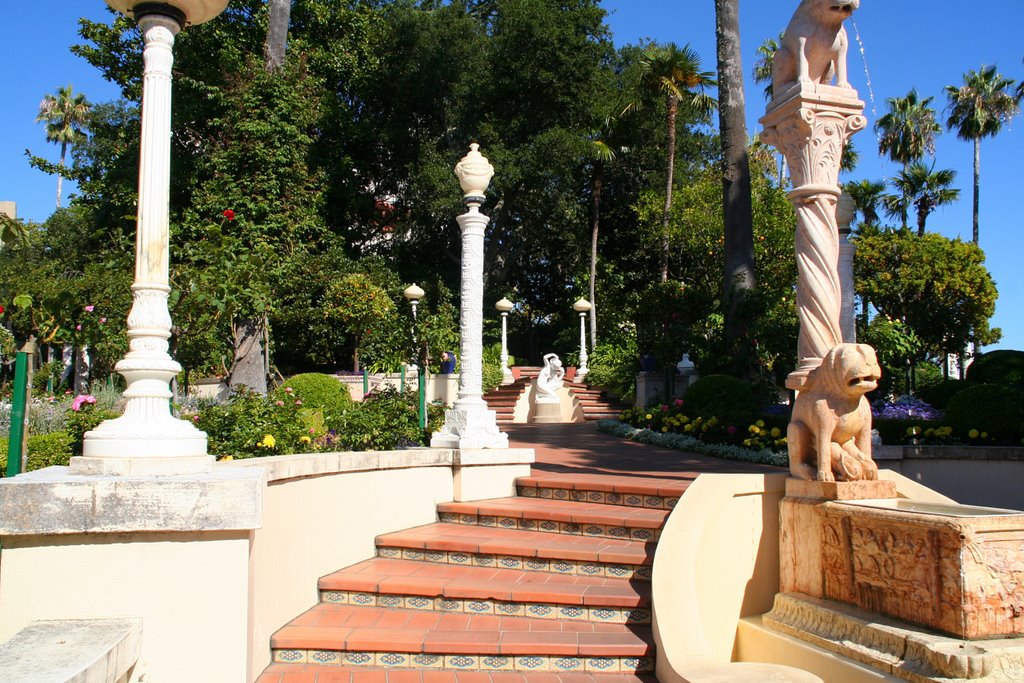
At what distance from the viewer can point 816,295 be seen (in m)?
5.02

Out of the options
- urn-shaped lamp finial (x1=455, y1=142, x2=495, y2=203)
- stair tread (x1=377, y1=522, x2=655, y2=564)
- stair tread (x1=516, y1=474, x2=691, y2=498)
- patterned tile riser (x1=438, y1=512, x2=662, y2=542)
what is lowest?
stair tread (x1=377, y1=522, x2=655, y2=564)

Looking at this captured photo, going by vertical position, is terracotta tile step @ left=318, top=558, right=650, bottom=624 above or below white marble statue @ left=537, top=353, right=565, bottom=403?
below

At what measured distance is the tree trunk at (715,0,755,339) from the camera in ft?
46.5

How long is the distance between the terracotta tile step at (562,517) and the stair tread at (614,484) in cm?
14

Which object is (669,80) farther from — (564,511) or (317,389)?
(564,511)

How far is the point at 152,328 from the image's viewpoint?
3881mm

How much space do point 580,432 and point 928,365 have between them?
20.8 m

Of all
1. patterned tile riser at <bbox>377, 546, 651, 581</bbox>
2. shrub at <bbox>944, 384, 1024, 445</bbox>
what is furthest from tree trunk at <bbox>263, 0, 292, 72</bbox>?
shrub at <bbox>944, 384, 1024, 445</bbox>

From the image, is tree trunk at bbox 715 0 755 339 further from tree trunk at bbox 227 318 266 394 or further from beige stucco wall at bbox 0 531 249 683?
beige stucco wall at bbox 0 531 249 683

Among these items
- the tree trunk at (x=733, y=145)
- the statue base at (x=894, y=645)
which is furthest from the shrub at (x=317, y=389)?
the statue base at (x=894, y=645)

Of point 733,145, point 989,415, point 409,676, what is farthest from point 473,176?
point 733,145

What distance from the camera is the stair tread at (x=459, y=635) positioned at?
14.5 feet

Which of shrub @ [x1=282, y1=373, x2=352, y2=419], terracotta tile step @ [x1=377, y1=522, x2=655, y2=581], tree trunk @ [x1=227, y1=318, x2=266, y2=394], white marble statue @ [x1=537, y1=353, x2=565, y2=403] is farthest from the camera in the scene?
white marble statue @ [x1=537, y1=353, x2=565, y2=403]

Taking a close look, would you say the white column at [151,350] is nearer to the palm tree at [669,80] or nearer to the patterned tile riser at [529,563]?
the patterned tile riser at [529,563]
